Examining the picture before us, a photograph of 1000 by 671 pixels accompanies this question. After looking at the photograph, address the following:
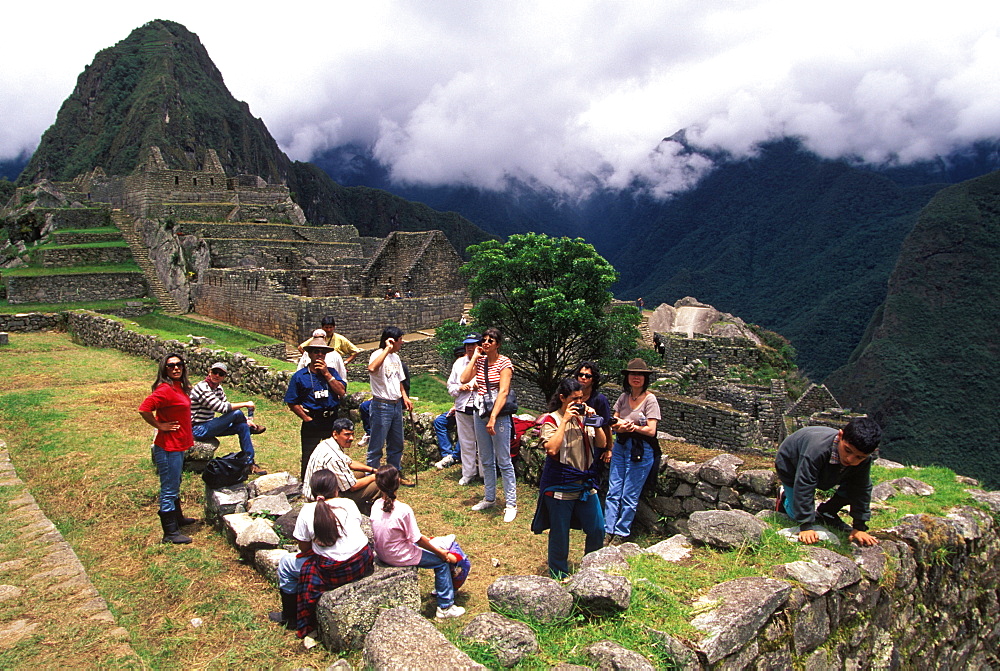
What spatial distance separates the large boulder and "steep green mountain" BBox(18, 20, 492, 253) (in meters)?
76.0

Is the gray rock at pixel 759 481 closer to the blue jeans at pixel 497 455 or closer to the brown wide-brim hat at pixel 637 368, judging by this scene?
the brown wide-brim hat at pixel 637 368

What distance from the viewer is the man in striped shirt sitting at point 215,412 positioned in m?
6.48

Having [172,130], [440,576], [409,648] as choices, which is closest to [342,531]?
Result: [440,576]

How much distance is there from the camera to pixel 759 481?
5156 mm

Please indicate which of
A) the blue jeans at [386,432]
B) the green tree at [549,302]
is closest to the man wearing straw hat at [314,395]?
the blue jeans at [386,432]

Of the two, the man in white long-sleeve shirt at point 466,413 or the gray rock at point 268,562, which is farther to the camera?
the man in white long-sleeve shirt at point 466,413

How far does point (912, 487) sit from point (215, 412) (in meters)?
7.57

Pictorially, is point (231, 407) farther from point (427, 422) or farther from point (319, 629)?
point (319, 629)

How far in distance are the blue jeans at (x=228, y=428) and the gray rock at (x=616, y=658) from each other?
5.09 m

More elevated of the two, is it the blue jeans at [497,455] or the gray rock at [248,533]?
the blue jeans at [497,455]

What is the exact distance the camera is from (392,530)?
3924mm

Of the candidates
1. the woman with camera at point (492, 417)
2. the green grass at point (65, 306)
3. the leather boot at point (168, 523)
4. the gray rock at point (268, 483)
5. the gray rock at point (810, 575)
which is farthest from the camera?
the green grass at point (65, 306)

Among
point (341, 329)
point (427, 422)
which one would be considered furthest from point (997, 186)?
point (427, 422)

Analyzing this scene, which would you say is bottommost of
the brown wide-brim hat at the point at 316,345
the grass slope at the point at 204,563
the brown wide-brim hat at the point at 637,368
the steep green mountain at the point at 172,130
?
the grass slope at the point at 204,563
